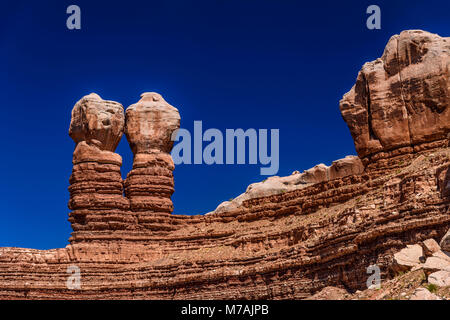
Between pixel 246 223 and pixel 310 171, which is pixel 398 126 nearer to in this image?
pixel 246 223

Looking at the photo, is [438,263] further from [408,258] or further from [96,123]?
[96,123]

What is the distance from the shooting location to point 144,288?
49500 millimetres

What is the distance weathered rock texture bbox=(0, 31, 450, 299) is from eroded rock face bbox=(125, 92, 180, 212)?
0.31 ft

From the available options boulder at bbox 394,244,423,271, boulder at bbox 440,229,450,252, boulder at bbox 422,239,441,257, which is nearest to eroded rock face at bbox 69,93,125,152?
boulder at bbox 394,244,423,271

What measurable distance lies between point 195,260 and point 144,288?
3.82 m

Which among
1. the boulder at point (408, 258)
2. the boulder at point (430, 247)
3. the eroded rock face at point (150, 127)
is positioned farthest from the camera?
the eroded rock face at point (150, 127)

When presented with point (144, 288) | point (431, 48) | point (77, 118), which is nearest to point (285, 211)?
point (144, 288)

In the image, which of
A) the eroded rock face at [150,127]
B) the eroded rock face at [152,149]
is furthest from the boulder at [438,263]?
the eroded rock face at [150,127]

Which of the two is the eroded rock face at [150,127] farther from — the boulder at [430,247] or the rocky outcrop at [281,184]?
the boulder at [430,247]

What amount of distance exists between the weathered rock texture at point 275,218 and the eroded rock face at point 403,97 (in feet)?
0.21

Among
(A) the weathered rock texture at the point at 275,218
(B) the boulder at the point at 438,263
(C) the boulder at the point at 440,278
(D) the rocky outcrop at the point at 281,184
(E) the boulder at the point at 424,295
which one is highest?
(D) the rocky outcrop at the point at 281,184

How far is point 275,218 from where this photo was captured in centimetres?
5231

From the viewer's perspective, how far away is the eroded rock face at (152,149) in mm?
57591

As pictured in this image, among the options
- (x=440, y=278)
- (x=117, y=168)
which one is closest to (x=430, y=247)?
(x=440, y=278)
